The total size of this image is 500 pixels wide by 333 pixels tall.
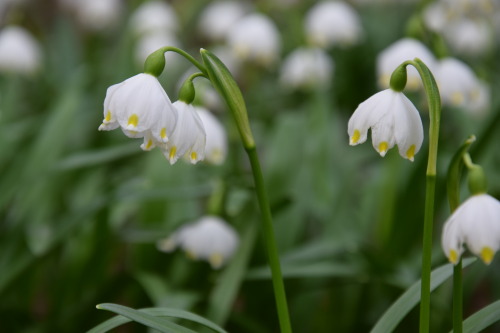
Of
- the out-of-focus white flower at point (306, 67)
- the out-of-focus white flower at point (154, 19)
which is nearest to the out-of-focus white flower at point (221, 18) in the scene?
the out-of-focus white flower at point (154, 19)

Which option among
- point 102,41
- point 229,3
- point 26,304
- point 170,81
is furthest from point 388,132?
point 102,41

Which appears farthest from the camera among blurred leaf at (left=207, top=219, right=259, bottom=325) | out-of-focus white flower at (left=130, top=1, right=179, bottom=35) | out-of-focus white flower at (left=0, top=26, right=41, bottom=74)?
out-of-focus white flower at (left=130, top=1, right=179, bottom=35)

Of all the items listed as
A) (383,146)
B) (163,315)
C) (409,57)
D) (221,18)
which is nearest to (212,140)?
(409,57)

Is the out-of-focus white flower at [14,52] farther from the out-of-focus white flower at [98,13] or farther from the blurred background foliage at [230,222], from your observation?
the out-of-focus white flower at [98,13]

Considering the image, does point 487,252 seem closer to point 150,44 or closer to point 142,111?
point 142,111

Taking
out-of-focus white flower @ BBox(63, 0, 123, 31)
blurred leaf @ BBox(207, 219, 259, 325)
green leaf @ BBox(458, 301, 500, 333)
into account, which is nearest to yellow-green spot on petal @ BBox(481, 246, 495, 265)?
green leaf @ BBox(458, 301, 500, 333)

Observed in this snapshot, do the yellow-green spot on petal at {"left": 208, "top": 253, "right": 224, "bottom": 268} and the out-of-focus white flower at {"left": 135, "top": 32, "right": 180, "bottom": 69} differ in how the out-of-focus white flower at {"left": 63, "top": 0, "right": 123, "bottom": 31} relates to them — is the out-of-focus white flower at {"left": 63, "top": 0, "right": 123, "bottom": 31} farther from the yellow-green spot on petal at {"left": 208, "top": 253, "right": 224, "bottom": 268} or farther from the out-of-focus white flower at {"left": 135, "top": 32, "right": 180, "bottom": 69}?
the yellow-green spot on petal at {"left": 208, "top": 253, "right": 224, "bottom": 268}

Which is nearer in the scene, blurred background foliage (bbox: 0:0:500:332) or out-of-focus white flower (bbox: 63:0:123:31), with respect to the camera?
blurred background foliage (bbox: 0:0:500:332)

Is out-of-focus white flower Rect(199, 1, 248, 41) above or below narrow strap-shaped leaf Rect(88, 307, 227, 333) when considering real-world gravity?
above
